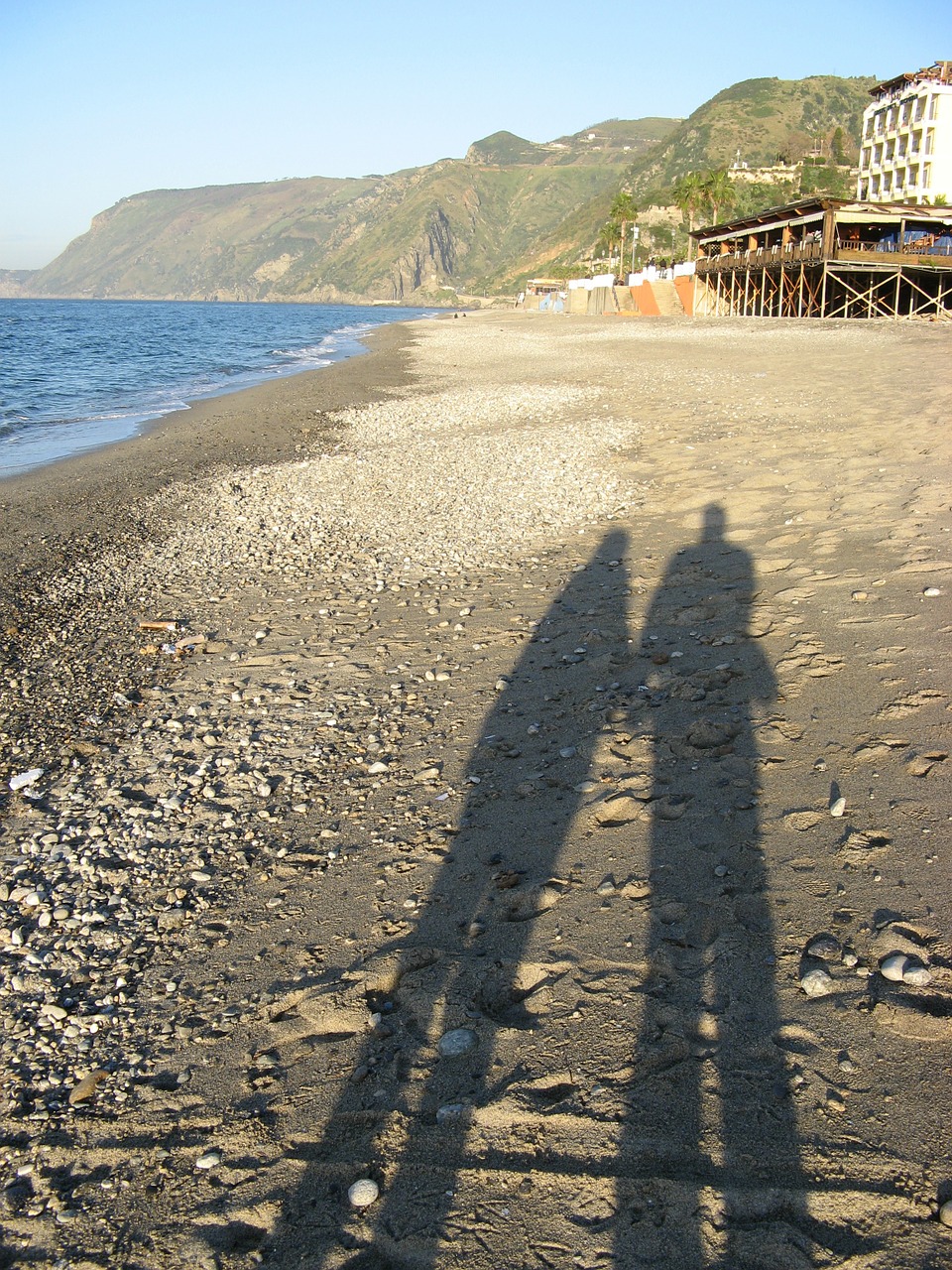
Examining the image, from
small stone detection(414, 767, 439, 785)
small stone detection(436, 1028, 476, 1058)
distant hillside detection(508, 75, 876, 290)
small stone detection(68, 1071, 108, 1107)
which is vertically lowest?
small stone detection(68, 1071, 108, 1107)

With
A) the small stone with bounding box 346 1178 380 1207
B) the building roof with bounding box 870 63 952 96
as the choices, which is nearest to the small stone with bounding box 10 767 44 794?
the small stone with bounding box 346 1178 380 1207

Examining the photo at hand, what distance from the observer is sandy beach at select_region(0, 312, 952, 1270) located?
2.33m

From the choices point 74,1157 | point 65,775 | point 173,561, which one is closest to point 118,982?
point 74,1157

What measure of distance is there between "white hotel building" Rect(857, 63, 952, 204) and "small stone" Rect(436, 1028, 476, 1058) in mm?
63432

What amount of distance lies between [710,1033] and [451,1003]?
890mm

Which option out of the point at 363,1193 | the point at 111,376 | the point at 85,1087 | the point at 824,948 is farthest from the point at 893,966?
the point at 111,376

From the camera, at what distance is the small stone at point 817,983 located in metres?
2.79

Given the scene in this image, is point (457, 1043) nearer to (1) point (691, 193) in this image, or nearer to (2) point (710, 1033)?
(2) point (710, 1033)

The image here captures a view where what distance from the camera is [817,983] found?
9.23 feet

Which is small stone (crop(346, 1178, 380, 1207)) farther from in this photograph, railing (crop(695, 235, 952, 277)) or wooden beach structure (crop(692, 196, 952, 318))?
railing (crop(695, 235, 952, 277))

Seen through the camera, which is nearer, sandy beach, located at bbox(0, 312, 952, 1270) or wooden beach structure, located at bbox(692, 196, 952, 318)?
sandy beach, located at bbox(0, 312, 952, 1270)

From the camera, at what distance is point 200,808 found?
4.59m

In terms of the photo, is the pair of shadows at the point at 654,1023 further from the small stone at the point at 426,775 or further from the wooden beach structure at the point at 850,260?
the wooden beach structure at the point at 850,260

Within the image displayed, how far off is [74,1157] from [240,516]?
857 cm
